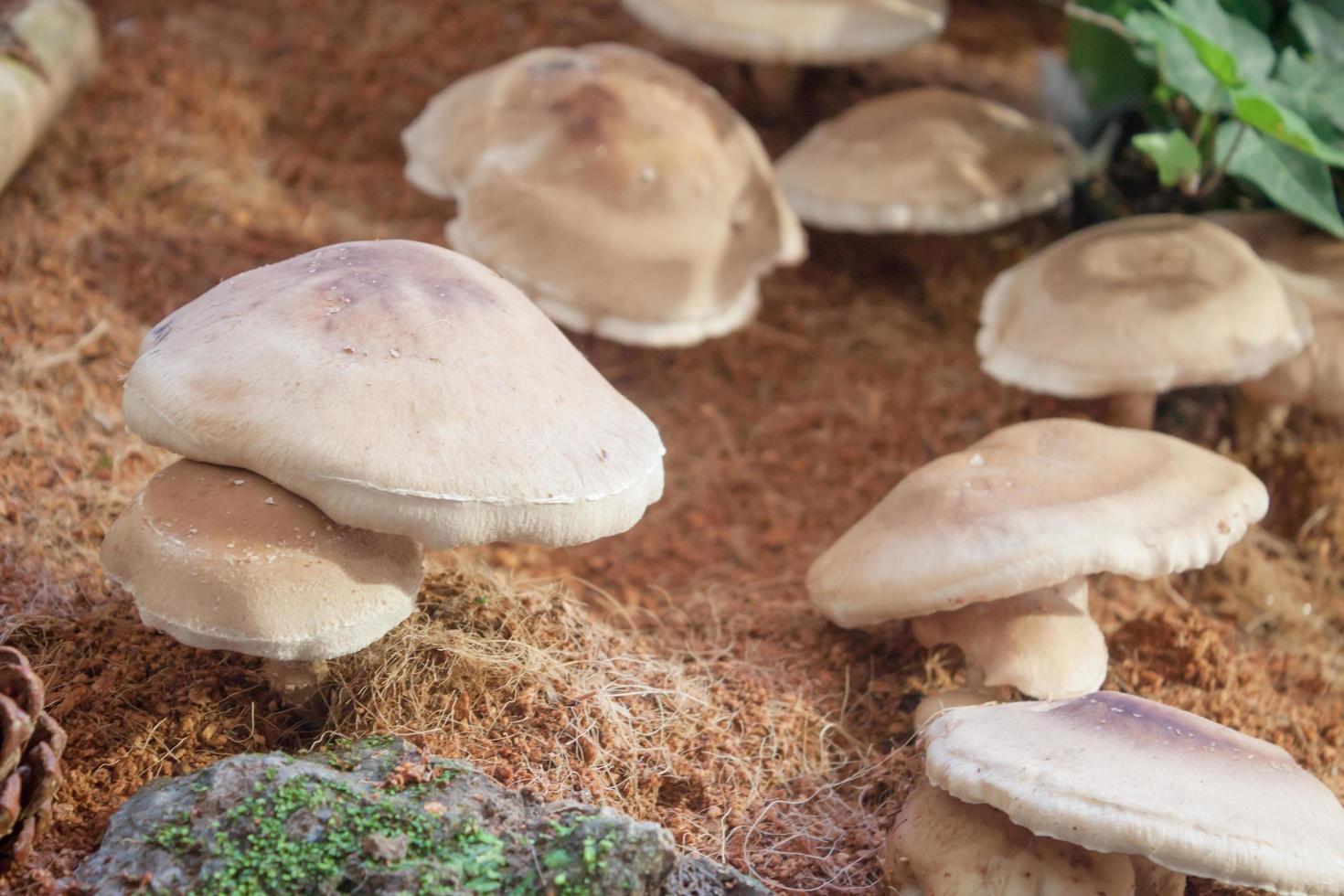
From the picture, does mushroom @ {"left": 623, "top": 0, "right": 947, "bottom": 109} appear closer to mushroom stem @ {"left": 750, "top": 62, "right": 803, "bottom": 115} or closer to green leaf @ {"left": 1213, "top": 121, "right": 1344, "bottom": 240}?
mushroom stem @ {"left": 750, "top": 62, "right": 803, "bottom": 115}

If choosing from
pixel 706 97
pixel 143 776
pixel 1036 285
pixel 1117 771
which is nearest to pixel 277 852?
pixel 143 776

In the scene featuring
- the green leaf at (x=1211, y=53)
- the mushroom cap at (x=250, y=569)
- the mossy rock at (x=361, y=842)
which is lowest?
the mossy rock at (x=361, y=842)

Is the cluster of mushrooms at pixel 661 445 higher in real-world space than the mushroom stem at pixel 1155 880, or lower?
higher

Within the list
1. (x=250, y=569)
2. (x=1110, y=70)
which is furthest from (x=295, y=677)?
(x=1110, y=70)

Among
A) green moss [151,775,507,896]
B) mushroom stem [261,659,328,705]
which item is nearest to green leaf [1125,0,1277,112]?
mushroom stem [261,659,328,705]

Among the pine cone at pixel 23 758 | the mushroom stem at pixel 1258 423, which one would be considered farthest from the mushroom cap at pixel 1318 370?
the pine cone at pixel 23 758

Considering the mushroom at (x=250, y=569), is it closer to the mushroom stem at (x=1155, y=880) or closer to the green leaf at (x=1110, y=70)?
the mushroom stem at (x=1155, y=880)

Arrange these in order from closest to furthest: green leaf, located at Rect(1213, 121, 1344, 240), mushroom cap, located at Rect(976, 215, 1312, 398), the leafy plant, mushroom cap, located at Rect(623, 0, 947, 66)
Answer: mushroom cap, located at Rect(976, 215, 1312, 398) → the leafy plant → green leaf, located at Rect(1213, 121, 1344, 240) → mushroom cap, located at Rect(623, 0, 947, 66)

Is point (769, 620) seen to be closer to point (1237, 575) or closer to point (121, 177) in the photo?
point (1237, 575)
